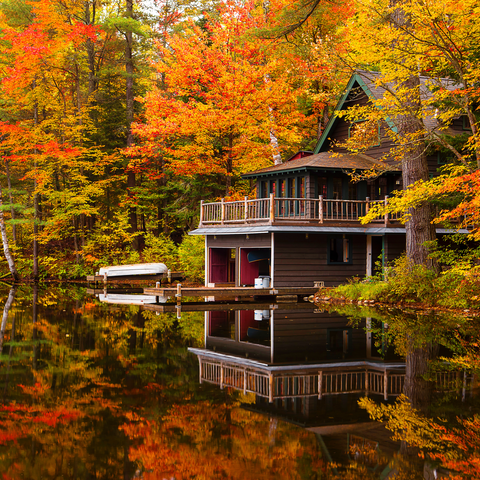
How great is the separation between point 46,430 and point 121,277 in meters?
27.3

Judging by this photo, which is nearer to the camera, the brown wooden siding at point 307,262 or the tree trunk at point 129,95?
the brown wooden siding at point 307,262

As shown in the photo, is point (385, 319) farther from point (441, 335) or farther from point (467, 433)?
point (467, 433)

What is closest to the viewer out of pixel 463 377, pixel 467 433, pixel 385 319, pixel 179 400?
pixel 467 433

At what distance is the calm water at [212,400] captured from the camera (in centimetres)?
564

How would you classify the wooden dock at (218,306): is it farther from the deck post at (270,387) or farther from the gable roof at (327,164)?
the deck post at (270,387)

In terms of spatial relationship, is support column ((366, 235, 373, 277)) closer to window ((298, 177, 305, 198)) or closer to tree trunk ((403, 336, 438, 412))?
window ((298, 177, 305, 198))

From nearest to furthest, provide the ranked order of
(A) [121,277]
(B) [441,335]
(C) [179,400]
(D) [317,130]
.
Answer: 1. (C) [179,400]
2. (B) [441,335]
3. (A) [121,277]
4. (D) [317,130]

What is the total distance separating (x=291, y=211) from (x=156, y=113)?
9.79 meters

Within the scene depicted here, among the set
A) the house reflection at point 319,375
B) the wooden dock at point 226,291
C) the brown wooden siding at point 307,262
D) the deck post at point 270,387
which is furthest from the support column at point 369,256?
the deck post at point 270,387

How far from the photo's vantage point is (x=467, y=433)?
6469mm

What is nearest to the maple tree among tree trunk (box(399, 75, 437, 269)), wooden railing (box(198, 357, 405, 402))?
tree trunk (box(399, 75, 437, 269))

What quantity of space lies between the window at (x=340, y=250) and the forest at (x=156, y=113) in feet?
12.7

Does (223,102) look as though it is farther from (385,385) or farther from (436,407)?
(436,407)

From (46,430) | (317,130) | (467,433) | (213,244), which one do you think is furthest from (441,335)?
(317,130)
